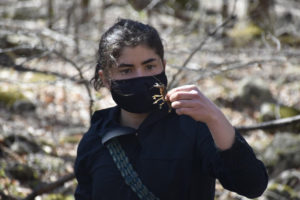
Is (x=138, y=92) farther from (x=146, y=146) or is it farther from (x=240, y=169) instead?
(x=240, y=169)

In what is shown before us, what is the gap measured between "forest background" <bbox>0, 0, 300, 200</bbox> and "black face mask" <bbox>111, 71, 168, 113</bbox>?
1319 mm

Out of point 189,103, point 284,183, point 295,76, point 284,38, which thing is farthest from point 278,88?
point 189,103

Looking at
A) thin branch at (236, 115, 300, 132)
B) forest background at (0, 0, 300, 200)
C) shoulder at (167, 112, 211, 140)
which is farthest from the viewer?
forest background at (0, 0, 300, 200)

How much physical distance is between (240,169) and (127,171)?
2.05 feet

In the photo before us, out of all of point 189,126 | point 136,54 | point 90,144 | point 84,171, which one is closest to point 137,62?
point 136,54

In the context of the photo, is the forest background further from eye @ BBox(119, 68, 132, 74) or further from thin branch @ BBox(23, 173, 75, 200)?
eye @ BBox(119, 68, 132, 74)

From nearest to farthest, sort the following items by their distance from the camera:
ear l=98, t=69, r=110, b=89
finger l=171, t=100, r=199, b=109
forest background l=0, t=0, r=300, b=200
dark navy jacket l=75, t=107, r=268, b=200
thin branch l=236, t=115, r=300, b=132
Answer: finger l=171, t=100, r=199, b=109, dark navy jacket l=75, t=107, r=268, b=200, ear l=98, t=69, r=110, b=89, thin branch l=236, t=115, r=300, b=132, forest background l=0, t=0, r=300, b=200

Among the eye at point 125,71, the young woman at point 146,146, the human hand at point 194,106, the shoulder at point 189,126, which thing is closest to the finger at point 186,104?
the human hand at point 194,106

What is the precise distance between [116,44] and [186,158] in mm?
763

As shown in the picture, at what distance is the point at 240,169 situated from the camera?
1535 millimetres

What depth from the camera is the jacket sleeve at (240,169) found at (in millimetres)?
1531

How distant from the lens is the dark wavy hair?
80.6 inches

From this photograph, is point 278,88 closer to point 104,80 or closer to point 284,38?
point 284,38

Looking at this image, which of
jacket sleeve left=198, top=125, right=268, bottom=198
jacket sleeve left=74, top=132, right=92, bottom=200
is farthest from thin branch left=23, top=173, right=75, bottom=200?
jacket sleeve left=198, top=125, right=268, bottom=198
